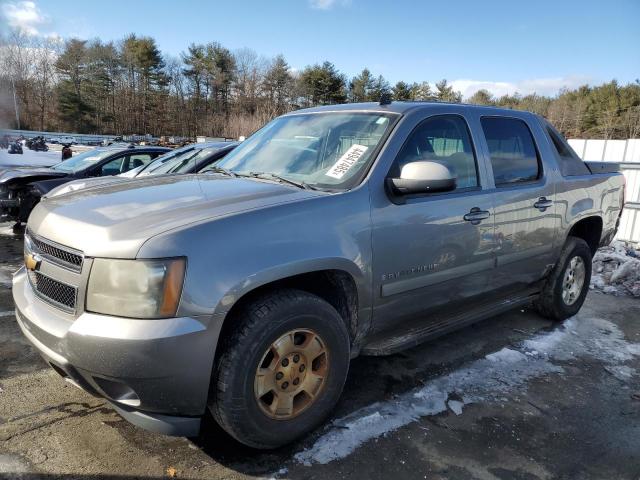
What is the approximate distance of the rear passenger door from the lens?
363 cm

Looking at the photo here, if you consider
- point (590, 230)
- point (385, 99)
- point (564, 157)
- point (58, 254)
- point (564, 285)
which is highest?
point (385, 99)

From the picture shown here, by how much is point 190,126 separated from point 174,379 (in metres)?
71.9

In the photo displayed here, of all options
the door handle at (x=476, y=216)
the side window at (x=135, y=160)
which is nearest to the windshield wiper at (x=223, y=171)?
the door handle at (x=476, y=216)

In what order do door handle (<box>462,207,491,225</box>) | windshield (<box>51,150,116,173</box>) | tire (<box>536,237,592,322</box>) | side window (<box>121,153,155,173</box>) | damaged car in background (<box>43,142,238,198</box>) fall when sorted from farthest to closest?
side window (<box>121,153,155,173</box>) < windshield (<box>51,150,116,173</box>) < damaged car in background (<box>43,142,238,198</box>) < tire (<box>536,237,592,322</box>) < door handle (<box>462,207,491,225</box>)

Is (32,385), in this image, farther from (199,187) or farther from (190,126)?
(190,126)

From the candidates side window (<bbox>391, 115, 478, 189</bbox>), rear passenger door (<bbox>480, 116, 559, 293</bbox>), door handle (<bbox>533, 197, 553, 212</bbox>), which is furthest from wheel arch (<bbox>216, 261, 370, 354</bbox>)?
door handle (<bbox>533, 197, 553, 212</bbox>)

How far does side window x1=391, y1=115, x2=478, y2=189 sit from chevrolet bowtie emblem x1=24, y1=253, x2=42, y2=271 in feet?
7.03

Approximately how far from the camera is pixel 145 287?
2051 millimetres

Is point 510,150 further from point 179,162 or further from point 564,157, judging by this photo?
point 179,162

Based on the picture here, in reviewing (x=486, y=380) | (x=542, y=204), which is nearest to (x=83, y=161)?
(x=542, y=204)

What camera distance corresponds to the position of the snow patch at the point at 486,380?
2.73 m

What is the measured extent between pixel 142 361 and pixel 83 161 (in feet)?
26.5

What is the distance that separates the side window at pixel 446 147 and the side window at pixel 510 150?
0.26m

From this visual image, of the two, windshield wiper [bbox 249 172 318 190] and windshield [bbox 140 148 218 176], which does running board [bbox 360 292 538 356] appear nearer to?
windshield wiper [bbox 249 172 318 190]
